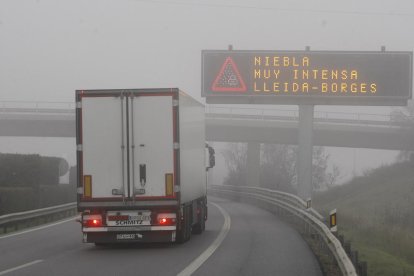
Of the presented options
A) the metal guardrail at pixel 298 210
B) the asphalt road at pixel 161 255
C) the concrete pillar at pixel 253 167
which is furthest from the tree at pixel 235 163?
the asphalt road at pixel 161 255

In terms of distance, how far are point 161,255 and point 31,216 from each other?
1107cm

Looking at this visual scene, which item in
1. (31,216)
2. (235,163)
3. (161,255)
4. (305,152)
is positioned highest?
(305,152)

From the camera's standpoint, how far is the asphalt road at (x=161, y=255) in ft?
44.0

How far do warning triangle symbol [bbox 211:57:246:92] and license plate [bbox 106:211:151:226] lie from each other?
756 inches

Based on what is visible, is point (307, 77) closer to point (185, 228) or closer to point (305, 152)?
point (305, 152)

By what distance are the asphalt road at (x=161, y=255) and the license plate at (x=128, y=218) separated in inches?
24.6

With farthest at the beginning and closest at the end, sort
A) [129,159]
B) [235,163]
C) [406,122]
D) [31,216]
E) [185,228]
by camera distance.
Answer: [235,163] < [406,122] < [31,216] < [185,228] < [129,159]

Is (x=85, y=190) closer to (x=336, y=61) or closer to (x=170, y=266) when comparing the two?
(x=170, y=266)

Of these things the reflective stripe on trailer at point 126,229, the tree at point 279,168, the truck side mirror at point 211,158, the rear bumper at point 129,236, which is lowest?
the tree at point 279,168

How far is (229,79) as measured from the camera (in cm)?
3594

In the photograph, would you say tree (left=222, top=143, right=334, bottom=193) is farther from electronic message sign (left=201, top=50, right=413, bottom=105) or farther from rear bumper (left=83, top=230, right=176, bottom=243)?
rear bumper (left=83, top=230, right=176, bottom=243)

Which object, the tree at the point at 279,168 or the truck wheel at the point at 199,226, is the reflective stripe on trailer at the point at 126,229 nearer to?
the truck wheel at the point at 199,226

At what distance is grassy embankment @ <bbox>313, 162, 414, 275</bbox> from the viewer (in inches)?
604

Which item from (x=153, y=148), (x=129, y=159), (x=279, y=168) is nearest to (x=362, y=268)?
(x=153, y=148)
